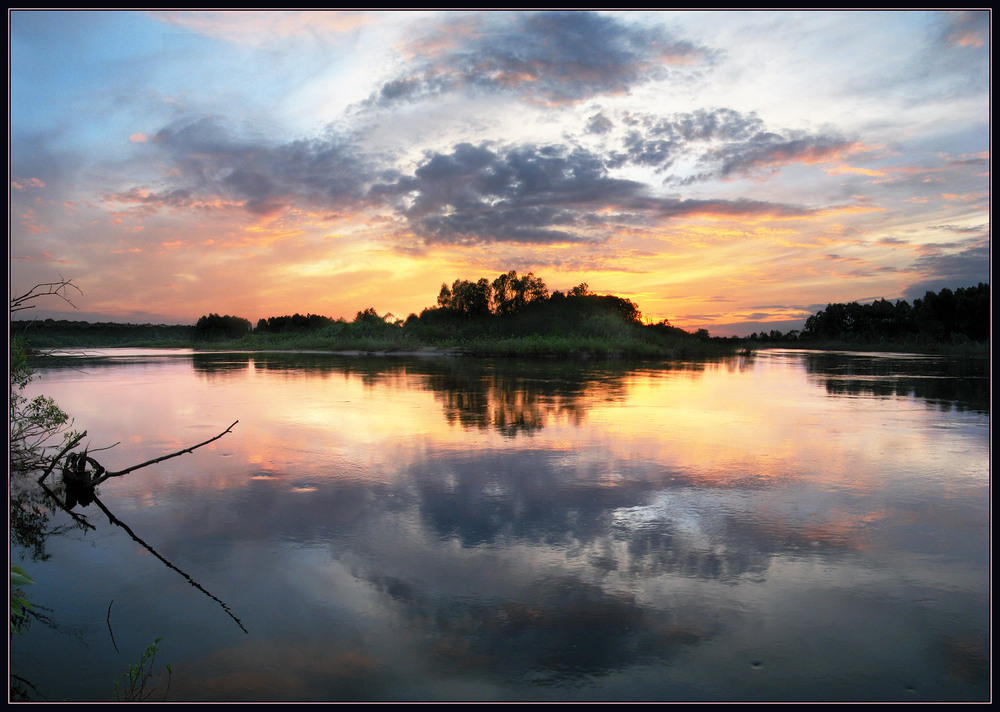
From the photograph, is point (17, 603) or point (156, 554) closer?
point (17, 603)

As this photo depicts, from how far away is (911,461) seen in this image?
23.9 ft

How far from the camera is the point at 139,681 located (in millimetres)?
2863

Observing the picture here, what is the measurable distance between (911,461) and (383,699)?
7258mm

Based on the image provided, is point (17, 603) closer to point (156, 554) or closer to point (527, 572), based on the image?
point (156, 554)

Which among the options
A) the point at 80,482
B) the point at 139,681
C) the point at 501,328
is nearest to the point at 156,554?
the point at 139,681

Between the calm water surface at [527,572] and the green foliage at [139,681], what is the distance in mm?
52

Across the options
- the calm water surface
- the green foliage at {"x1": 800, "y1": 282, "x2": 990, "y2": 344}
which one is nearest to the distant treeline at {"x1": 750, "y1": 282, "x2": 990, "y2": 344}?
the green foliage at {"x1": 800, "y1": 282, "x2": 990, "y2": 344}

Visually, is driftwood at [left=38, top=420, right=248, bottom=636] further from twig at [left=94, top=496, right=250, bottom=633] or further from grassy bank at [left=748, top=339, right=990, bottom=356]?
grassy bank at [left=748, top=339, right=990, bottom=356]

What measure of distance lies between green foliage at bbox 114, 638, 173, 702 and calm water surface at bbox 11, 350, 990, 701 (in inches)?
2.1

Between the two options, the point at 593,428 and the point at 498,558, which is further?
the point at 593,428

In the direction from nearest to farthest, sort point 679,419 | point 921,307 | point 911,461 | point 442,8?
1. point 442,8
2. point 911,461
3. point 679,419
4. point 921,307

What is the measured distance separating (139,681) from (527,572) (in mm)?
2192

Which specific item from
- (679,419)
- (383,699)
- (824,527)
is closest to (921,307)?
(679,419)

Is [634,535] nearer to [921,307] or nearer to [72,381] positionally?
[72,381]
